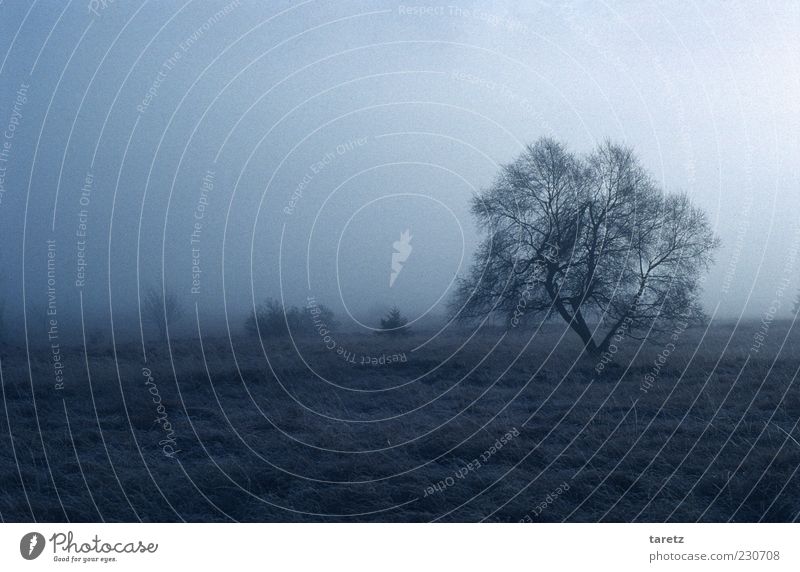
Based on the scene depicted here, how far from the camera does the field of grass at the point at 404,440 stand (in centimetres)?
755

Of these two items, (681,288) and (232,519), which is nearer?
(232,519)

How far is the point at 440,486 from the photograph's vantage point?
789 centimetres

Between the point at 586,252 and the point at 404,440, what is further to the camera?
the point at 586,252

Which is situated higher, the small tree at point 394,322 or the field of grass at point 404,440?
the small tree at point 394,322

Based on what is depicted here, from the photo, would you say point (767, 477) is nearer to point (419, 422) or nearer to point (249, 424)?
point (419, 422)

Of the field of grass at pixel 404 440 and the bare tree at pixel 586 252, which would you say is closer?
the field of grass at pixel 404 440

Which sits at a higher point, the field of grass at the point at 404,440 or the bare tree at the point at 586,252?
the bare tree at the point at 586,252

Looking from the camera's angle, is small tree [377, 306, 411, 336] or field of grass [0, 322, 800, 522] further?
small tree [377, 306, 411, 336]

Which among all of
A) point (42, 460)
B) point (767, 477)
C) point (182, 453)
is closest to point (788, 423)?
point (767, 477)

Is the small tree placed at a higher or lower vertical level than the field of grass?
higher

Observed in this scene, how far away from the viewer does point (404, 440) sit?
942 cm

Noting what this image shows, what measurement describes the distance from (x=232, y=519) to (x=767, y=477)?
615 centimetres

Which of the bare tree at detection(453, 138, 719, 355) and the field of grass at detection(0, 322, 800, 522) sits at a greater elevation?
the bare tree at detection(453, 138, 719, 355)

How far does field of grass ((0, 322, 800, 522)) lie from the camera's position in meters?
7.55
